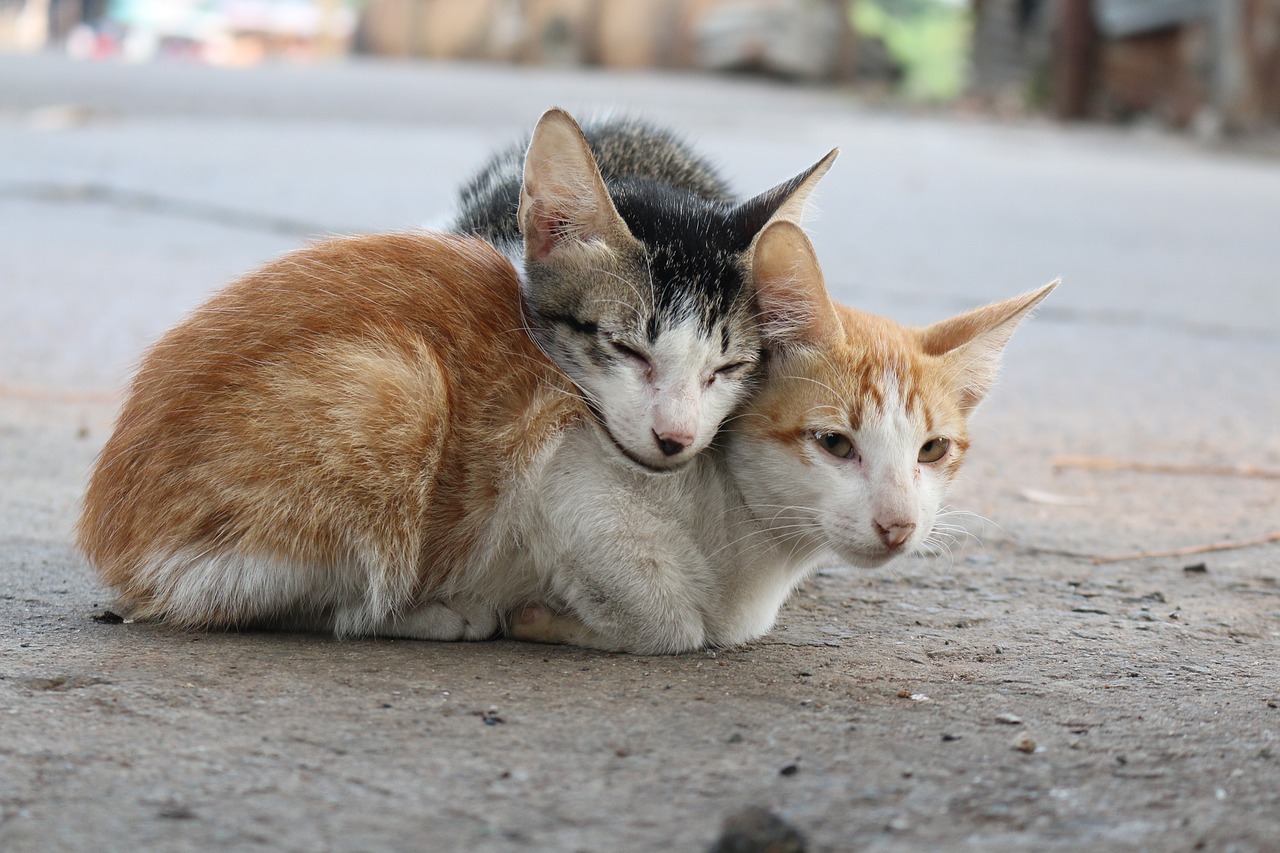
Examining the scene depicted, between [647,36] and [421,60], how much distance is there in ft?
16.7

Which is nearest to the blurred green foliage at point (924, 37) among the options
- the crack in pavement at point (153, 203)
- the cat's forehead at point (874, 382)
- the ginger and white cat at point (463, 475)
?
the crack in pavement at point (153, 203)

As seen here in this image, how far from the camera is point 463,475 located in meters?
2.56

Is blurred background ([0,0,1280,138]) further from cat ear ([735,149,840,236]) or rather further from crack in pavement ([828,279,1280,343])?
cat ear ([735,149,840,236])

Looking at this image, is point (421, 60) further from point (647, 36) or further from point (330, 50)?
point (330, 50)

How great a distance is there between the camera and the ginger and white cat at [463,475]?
8.09 feet

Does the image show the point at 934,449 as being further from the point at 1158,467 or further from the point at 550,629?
the point at 1158,467

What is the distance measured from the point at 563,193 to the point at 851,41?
19.8m

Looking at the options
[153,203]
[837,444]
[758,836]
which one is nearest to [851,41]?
[153,203]

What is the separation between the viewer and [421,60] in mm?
25734

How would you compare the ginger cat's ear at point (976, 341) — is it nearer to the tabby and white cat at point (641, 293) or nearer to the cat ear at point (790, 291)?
the cat ear at point (790, 291)

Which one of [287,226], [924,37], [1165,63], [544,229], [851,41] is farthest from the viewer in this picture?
[924,37]

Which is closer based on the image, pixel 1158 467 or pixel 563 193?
pixel 563 193

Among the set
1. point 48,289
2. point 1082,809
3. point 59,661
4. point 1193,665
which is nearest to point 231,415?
point 59,661

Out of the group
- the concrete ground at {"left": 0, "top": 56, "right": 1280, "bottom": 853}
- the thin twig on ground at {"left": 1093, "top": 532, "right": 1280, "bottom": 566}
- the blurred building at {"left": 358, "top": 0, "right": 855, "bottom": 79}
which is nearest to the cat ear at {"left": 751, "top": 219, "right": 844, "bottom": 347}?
the concrete ground at {"left": 0, "top": 56, "right": 1280, "bottom": 853}
